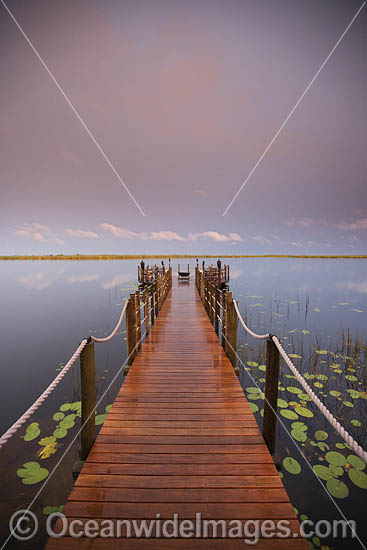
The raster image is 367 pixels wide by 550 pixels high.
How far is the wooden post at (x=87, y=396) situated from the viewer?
2.65 m

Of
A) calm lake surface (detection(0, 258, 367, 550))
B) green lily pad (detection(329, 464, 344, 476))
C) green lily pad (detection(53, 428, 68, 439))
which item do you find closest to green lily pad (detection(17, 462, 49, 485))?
calm lake surface (detection(0, 258, 367, 550))

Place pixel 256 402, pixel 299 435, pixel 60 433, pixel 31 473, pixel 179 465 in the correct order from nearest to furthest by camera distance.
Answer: pixel 179 465 < pixel 31 473 < pixel 299 435 < pixel 60 433 < pixel 256 402

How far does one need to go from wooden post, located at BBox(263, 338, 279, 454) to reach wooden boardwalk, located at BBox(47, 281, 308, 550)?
0.45 feet

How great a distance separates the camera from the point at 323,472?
11.1ft

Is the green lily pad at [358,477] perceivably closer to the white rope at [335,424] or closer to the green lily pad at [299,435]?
the green lily pad at [299,435]

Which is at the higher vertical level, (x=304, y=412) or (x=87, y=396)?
(x=87, y=396)

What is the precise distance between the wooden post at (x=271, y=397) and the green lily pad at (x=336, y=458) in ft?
5.56

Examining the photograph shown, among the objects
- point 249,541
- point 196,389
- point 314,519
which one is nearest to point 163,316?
point 196,389

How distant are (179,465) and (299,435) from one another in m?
2.88

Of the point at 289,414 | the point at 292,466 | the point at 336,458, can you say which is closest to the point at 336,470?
the point at 336,458

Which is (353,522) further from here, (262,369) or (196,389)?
(262,369)

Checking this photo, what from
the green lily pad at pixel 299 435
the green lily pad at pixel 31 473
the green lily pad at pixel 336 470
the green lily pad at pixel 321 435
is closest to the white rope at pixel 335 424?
the green lily pad at pixel 336 470

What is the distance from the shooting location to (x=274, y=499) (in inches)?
82.4

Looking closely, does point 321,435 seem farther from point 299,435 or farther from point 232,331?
point 232,331
